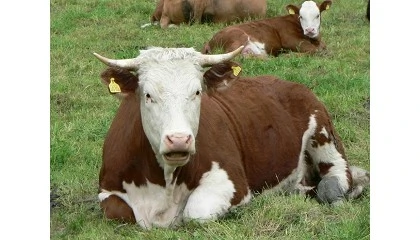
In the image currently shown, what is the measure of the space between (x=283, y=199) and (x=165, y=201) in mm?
845

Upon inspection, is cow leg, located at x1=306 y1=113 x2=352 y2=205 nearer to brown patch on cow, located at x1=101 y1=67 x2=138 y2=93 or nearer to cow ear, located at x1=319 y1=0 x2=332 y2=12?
brown patch on cow, located at x1=101 y1=67 x2=138 y2=93

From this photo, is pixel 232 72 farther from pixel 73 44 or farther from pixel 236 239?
pixel 73 44

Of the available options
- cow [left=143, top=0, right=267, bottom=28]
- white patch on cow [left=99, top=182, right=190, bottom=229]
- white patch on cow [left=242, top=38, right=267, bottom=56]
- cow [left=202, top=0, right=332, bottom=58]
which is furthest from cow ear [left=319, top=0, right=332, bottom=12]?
white patch on cow [left=99, top=182, right=190, bottom=229]

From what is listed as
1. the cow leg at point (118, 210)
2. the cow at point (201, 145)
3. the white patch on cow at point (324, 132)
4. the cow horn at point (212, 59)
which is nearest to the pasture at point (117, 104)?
the cow leg at point (118, 210)

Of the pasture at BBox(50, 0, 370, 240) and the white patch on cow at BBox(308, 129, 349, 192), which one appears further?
the white patch on cow at BBox(308, 129, 349, 192)

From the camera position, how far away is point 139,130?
596 cm

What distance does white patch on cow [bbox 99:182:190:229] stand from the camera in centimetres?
590

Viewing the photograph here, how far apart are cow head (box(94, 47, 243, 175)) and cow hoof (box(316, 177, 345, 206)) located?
129 centimetres

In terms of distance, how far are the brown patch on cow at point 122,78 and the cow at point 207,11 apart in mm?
9846

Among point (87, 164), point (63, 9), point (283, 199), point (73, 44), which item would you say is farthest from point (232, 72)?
point (63, 9)

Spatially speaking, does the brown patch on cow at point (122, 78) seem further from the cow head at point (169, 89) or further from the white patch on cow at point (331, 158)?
the white patch on cow at point (331, 158)

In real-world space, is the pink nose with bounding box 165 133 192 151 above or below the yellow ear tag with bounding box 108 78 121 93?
below

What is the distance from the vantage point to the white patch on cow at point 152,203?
19.4 feet

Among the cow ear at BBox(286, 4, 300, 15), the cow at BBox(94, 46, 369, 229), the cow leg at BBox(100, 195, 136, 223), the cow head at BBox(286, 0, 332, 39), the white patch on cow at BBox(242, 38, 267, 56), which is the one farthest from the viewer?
the cow ear at BBox(286, 4, 300, 15)
